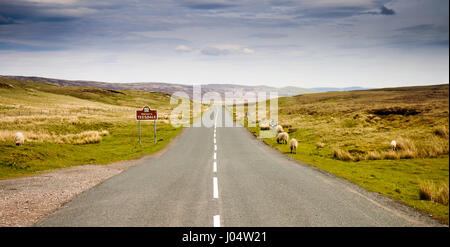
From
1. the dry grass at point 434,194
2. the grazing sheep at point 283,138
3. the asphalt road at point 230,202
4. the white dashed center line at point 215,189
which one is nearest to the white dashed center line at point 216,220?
the asphalt road at point 230,202

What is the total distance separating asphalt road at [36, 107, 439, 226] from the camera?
6.63 meters

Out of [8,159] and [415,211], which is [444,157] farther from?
[8,159]

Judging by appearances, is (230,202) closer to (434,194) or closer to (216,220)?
(216,220)

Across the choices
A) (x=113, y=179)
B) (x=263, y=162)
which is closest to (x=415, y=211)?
(x=263, y=162)

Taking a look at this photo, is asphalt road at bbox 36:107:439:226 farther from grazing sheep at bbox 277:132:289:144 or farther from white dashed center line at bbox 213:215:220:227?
grazing sheep at bbox 277:132:289:144

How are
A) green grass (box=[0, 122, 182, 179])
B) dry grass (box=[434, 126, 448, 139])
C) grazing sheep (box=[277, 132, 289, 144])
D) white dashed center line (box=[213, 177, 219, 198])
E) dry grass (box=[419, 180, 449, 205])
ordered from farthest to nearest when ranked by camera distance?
grazing sheep (box=[277, 132, 289, 144])
dry grass (box=[434, 126, 448, 139])
green grass (box=[0, 122, 182, 179])
white dashed center line (box=[213, 177, 219, 198])
dry grass (box=[419, 180, 449, 205])

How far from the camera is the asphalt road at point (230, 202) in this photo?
21.7ft

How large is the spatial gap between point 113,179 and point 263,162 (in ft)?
25.7

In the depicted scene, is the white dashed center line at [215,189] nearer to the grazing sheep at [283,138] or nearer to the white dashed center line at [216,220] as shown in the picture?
the white dashed center line at [216,220]

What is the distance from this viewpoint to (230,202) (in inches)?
317

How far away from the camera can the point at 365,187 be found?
1027 cm

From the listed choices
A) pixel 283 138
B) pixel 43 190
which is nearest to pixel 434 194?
pixel 43 190

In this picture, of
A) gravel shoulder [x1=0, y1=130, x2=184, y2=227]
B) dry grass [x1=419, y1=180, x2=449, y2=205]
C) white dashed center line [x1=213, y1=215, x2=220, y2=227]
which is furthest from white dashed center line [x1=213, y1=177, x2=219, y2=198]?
dry grass [x1=419, y1=180, x2=449, y2=205]

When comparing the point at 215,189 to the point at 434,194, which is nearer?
the point at 434,194
